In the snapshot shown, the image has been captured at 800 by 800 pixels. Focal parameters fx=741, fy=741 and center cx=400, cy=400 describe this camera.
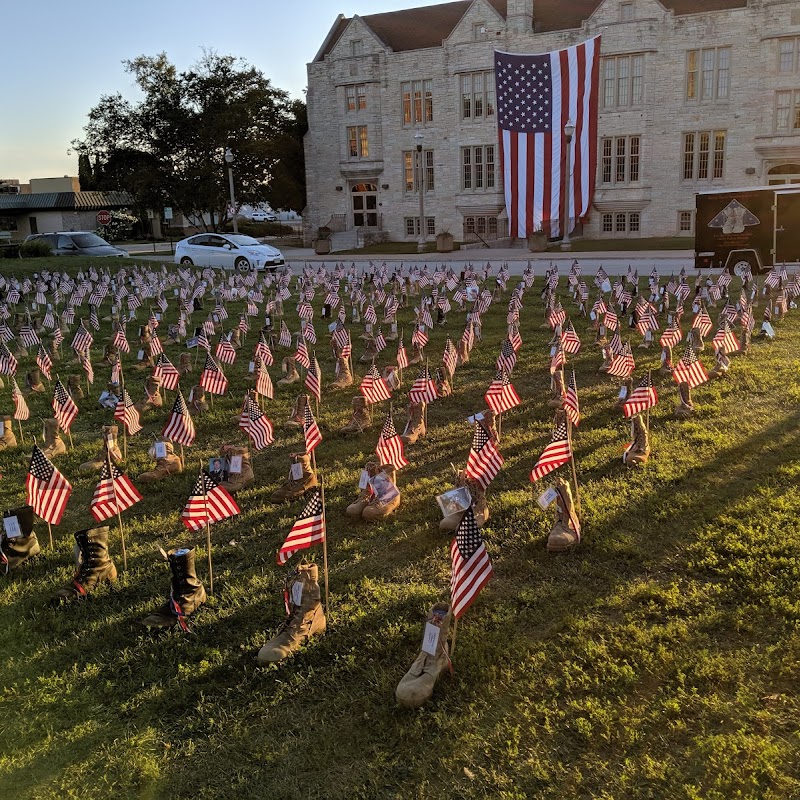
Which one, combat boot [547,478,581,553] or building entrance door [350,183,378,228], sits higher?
building entrance door [350,183,378,228]

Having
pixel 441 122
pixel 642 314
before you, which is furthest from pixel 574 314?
pixel 441 122

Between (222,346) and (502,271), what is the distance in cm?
1084

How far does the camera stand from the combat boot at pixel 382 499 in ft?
22.2

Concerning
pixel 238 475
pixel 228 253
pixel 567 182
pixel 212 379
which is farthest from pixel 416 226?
pixel 238 475

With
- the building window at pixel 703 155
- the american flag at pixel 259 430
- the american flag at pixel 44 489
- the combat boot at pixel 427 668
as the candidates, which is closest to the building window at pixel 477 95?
the building window at pixel 703 155

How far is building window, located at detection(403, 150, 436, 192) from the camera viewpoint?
1810 inches

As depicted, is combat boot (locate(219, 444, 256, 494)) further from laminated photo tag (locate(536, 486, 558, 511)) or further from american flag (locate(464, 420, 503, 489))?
laminated photo tag (locate(536, 486, 558, 511))

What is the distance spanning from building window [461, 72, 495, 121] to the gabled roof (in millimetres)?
3808

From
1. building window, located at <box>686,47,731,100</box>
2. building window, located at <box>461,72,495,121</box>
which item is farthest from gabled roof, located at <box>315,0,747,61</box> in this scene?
building window, located at <box>461,72,495,121</box>

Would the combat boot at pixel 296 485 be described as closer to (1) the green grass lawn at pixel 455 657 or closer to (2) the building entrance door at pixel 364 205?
(1) the green grass lawn at pixel 455 657

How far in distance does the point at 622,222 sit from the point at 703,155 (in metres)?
5.29

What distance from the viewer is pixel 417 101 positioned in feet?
149

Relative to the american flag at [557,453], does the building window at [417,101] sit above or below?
above

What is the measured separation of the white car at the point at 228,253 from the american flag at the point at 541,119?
488 inches
